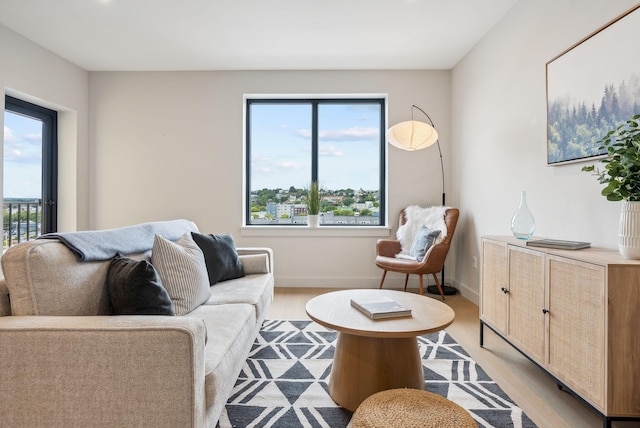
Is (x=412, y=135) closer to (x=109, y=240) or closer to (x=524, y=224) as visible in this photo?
(x=524, y=224)

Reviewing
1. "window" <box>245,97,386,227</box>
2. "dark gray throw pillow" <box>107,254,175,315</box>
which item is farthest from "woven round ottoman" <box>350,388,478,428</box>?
"window" <box>245,97,386,227</box>

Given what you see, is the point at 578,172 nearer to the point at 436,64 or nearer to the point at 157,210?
the point at 436,64

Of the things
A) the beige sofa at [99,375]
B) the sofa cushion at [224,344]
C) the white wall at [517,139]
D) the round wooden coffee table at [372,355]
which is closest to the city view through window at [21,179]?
the sofa cushion at [224,344]

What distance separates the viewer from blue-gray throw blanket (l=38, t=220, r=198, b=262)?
1437 mm

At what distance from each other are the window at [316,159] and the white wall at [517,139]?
986 millimetres

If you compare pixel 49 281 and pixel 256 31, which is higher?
pixel 256 31

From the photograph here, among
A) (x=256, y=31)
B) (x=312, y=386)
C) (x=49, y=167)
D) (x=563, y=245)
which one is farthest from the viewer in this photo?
(x=49, y=167)

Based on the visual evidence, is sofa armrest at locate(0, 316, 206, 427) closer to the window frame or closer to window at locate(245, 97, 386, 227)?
window at locate(245, 97, 386, 227)

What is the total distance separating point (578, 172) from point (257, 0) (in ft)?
8.29

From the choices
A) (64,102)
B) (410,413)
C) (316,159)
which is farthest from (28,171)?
(410,413)

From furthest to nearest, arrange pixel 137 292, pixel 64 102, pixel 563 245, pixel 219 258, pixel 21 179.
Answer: pixel 64 102 → pixel 21 179 → pixel 219 258 → pixel 563 245 → pixel 137 292

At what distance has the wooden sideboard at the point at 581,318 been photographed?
135 centimetres

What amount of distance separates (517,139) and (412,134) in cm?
100

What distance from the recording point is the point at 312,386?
1.87 meters
